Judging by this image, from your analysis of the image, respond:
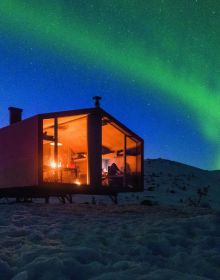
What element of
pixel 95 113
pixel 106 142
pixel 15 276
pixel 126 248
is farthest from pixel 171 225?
pixel 106 142

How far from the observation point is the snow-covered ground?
3.54 m

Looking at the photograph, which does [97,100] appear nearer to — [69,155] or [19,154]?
[19,154]

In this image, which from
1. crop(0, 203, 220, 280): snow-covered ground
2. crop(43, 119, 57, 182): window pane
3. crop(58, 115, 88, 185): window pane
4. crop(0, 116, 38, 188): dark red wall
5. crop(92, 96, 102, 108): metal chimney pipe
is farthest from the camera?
crop(58, 115, 88, 185): window pane

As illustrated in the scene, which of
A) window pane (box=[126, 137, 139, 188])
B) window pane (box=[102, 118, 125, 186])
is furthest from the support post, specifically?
window pane (box=[126, 137, 139, 188])


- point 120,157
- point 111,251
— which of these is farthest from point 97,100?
point 111,251

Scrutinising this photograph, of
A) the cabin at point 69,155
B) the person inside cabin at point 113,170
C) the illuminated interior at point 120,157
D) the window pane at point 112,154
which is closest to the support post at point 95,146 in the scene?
the cabin at point 69,155

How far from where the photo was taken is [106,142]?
16.9m

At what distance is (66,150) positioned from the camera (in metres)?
17.8

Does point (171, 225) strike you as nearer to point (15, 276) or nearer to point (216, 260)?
point (216, 260)

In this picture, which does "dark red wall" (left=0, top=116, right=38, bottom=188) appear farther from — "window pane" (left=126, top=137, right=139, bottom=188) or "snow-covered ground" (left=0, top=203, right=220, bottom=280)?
"snow-covered ground" (left=0, top=203, right=220, bottom=280)

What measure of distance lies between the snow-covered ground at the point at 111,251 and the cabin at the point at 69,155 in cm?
694

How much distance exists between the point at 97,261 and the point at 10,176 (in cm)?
1140

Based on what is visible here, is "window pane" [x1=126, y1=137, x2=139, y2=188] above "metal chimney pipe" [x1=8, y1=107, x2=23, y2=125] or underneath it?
underneath

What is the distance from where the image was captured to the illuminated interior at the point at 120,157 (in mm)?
15898
